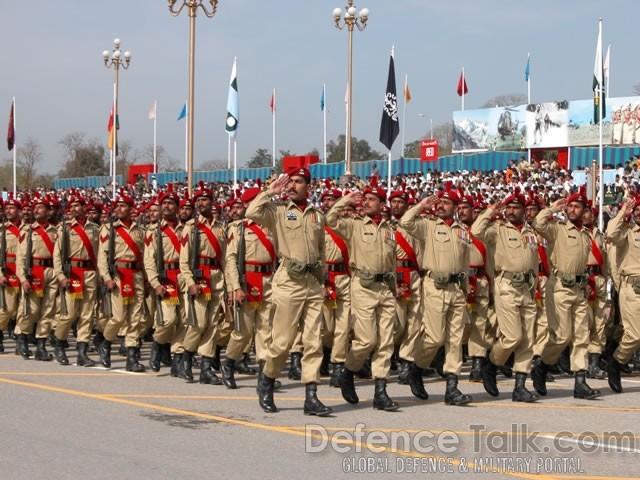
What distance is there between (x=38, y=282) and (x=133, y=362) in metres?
2.18

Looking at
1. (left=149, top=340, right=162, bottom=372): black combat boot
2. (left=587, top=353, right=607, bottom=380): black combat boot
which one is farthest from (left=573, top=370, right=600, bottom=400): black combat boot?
(left=149, top=340, right=162, bottom=372): black combat boot

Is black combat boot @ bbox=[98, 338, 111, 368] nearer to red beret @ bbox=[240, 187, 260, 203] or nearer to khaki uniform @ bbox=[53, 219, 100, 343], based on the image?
khaki uniform @ bbox=[53, 219, 100, 343]

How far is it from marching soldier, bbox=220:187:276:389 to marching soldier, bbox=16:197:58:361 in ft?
11.6

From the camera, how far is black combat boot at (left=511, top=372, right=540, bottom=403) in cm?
1016

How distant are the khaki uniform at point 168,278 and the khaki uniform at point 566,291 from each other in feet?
14.0

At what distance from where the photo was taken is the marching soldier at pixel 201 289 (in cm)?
1169

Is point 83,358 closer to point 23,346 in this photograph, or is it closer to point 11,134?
point 23,346

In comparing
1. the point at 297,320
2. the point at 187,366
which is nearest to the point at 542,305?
the point at 297,320

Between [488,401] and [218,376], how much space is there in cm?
332

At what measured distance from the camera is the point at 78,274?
13.2 metres

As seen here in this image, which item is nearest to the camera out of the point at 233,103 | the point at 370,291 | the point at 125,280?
the point at 370,291

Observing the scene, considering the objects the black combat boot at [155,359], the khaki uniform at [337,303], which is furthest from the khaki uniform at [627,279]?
the black combat boot at [155,359]

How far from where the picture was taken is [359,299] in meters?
9.69

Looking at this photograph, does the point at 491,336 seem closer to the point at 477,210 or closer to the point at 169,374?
the point at 477,210
